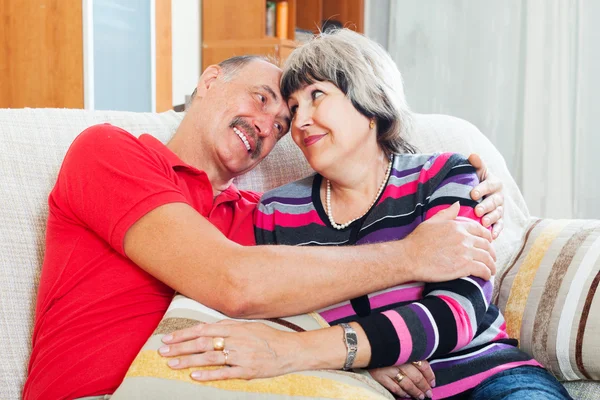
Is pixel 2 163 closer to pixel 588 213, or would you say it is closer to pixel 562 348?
pixel 562 348

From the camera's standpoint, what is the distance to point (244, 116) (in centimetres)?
164

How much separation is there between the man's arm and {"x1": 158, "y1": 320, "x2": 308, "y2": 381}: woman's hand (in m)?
0.06

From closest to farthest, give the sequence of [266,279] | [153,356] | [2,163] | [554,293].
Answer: [153,356] → [266,279] → [2,163] → [554,293]

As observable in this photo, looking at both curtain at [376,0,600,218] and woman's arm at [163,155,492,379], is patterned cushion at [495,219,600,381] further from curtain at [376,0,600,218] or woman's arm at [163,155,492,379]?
curtain at [376,0,600,218]

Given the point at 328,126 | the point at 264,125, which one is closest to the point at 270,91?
the point at 264,125

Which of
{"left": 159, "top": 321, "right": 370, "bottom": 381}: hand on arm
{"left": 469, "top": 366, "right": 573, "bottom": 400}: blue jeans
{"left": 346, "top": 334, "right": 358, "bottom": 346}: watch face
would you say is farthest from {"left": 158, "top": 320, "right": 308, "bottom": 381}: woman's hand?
{"left": 469, "top": 366, "right": 573, "bottom": 400}: blue jeans

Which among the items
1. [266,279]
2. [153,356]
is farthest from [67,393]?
[266,279]

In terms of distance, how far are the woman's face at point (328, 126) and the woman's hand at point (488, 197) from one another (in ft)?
0.85

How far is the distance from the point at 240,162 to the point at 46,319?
55 cm

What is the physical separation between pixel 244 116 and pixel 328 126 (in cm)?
22

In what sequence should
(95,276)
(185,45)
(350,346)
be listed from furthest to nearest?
(185,45) < (95,276) < (350,346)

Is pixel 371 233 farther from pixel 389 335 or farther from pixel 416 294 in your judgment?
pixel 389 335

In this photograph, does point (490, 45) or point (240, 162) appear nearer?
point (240, 162)

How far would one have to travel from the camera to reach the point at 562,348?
1.54m
